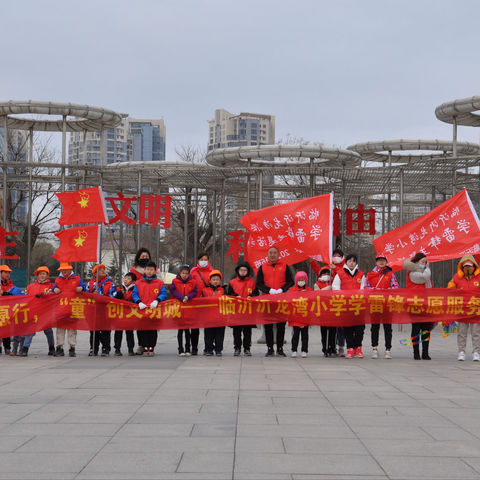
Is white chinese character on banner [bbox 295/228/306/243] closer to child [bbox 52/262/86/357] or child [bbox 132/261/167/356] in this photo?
child [bbox 132/261/167/356]

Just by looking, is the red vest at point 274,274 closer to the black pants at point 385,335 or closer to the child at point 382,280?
the child at point 382,280

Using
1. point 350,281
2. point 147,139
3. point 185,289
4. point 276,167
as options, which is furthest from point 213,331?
point 147,139

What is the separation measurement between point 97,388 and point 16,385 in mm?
1012

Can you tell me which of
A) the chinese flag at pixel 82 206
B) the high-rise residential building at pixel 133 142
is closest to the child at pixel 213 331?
the chinese flag at pixel 82 206

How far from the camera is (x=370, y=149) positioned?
90.7 ft

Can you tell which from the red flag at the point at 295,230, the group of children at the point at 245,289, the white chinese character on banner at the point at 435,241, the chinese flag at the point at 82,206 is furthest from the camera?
the chinese flag at the point at 82,206

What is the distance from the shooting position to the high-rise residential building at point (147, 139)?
250 feet

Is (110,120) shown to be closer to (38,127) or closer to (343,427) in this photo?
(38,127)

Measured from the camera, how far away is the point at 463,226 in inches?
516

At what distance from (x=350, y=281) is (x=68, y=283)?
15.4 feet

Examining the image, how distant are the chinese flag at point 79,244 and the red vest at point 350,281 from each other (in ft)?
14.0

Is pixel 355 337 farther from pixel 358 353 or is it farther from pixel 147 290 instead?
pixel 147 290

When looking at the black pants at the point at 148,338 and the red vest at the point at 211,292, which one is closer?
the black pants at the point at 148,338

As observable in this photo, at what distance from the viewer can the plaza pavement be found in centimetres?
471
